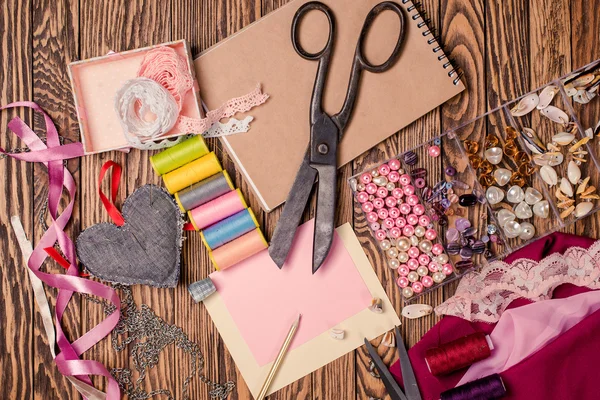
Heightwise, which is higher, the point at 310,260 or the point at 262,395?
the point at 310,260

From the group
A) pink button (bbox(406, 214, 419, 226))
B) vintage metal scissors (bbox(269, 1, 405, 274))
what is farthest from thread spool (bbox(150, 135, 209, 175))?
pink button (bbox(406, 214, 419, 226))

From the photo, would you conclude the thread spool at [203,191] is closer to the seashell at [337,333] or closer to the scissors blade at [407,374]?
the seashell at [337,333]

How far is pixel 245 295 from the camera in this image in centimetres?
118

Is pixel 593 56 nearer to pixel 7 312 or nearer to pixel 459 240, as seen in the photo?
pixel 459 240

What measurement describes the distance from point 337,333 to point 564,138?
0.61 m

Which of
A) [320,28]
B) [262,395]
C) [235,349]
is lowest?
[262,395]

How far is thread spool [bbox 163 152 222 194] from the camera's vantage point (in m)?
1.12

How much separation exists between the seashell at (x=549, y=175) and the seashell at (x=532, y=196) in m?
0.03

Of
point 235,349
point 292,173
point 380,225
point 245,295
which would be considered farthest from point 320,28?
point 235,349

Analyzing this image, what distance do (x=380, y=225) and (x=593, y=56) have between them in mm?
567

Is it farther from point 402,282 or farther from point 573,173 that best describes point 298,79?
point 573,173

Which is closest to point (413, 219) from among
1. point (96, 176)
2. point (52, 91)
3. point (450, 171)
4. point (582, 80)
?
point (450, 171)

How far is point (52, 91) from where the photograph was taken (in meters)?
1.17

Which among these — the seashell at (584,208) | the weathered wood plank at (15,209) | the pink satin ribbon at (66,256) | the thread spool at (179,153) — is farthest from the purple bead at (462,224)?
the weathered wood plank at (15,209)
